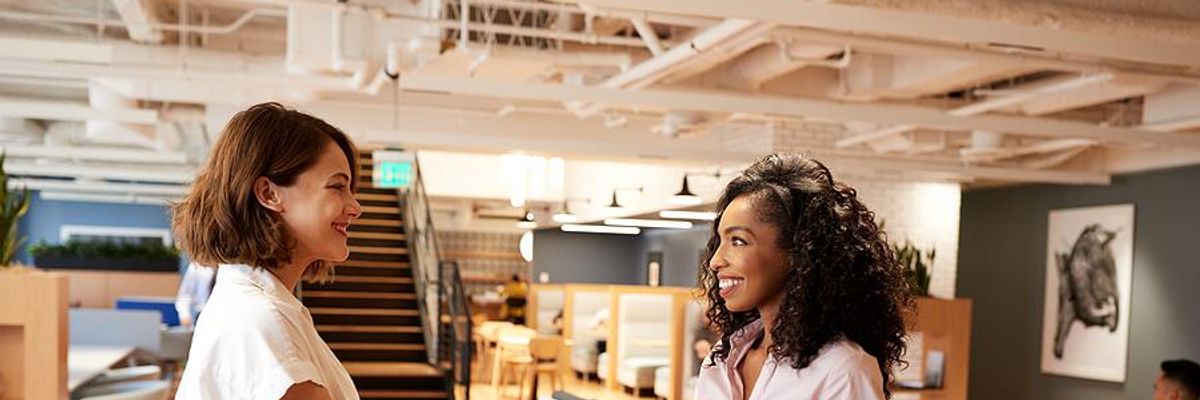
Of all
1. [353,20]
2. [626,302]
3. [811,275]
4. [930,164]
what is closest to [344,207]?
[811,275]

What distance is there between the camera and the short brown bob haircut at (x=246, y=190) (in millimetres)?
1435

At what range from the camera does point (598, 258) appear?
13656 millimetres

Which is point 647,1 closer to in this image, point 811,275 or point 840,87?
point 811,275

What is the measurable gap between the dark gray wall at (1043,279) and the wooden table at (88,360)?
8.52m

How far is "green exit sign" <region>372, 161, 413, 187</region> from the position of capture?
9.73m

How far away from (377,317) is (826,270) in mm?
10188

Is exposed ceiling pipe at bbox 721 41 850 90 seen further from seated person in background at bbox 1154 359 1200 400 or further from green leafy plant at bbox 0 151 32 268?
green leafy plant at bbox 0 151 32 268

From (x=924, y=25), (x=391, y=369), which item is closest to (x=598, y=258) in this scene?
(x=391, y=369)

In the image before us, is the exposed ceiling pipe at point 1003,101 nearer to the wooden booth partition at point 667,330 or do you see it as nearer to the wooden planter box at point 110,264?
the wooden booth partition at point 667,330

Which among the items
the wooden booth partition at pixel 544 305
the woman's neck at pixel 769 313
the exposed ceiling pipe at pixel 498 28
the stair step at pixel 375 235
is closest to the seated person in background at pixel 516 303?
the wooden booth partition at pixel 544 305

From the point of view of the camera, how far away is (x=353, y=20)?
6.50m

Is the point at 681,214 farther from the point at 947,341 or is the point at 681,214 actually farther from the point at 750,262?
the point at 750,262

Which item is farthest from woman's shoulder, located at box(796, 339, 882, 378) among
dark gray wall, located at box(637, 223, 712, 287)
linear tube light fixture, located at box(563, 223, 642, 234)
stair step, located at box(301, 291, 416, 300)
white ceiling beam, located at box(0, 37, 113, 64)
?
linear tube light fixture, located at box(563, 223, 642, 234)

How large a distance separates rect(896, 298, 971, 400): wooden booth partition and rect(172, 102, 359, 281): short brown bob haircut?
8.05m
